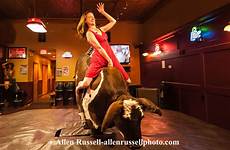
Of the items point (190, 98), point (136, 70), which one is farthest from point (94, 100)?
point (136, 70)

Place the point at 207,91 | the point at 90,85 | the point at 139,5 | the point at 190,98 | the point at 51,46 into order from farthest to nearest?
the point at 51,46 < the point at 139,5 < the point at 190,98 < the point at 207,91 < the point at 90,85

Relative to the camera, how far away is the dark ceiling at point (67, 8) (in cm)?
586

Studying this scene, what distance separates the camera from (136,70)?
27.0 feet

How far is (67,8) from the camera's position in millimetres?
6371

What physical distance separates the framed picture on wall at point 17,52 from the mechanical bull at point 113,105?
6323 mm

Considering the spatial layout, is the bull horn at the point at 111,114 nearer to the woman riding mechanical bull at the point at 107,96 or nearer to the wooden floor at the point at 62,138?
the woman riding mechanical bull at the point at 107,96

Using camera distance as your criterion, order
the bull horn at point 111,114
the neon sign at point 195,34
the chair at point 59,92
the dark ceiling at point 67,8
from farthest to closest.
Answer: the chair at point 59,92 → the dark ceiling at point 67,8 → the neon sign at point 195,34 → the bull horn at point 111,114

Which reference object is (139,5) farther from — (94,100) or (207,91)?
(94,100)

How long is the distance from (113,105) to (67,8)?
19.3ft

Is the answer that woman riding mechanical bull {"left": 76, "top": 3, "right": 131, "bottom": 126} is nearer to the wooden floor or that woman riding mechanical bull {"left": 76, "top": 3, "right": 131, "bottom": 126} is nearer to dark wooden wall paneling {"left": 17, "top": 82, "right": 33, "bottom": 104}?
the wooden floor

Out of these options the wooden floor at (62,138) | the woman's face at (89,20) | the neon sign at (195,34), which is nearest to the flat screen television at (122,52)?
the neon sign at (195,34)

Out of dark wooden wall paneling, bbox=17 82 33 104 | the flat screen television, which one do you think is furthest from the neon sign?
dark wooden wall paneling, bbox=17 82 33 104

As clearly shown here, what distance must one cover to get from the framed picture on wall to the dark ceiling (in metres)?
1.32

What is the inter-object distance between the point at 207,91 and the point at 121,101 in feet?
9.95
